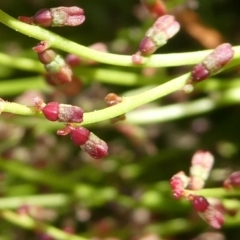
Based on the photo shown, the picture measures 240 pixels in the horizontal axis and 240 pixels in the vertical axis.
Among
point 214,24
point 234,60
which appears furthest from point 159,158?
point 234,60

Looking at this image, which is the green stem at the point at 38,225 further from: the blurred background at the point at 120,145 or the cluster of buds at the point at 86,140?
the cluster of buds at the point at 86,140

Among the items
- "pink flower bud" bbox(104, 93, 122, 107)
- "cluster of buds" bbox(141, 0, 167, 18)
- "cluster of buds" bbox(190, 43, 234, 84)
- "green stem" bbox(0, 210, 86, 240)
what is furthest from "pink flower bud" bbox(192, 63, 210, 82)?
"green stem" bbox(0, 210, 86, 240)

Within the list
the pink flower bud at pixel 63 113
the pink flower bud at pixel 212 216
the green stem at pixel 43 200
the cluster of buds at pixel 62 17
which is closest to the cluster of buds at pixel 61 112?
the pink flower bud at pixel 63 113

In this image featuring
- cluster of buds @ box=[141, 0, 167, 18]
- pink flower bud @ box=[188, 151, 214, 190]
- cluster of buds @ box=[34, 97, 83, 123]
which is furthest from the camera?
cluster of buds @ box=[141, 0, 167, 18]

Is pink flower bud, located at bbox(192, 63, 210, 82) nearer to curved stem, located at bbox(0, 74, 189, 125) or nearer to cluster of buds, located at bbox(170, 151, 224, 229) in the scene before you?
curved stem, located at bbox(0, 74, 189, 125)

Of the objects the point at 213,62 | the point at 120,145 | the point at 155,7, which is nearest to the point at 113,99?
the point at 213,62
